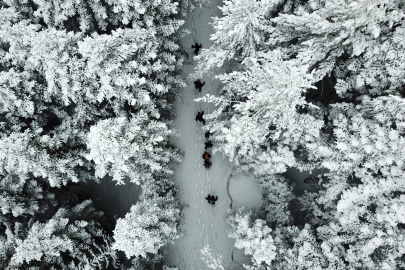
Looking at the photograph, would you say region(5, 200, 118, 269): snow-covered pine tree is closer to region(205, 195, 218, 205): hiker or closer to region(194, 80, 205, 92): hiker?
region(205, 195, 218, 205): hiker

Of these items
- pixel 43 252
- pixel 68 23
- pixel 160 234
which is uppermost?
pixel 68 23

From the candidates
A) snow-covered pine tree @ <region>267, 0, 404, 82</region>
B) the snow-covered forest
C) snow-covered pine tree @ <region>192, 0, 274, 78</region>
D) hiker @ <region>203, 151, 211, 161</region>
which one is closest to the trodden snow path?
hiker @ <region>203, 151, 211, 161</region>

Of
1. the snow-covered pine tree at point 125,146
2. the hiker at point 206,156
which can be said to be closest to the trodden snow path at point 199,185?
the hiker at point 206,156

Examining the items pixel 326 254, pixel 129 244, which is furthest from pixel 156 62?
pixel 326 254

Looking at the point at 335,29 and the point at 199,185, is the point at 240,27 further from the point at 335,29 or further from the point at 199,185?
the point at 199,185

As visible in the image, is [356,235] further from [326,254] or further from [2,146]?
[2,146]

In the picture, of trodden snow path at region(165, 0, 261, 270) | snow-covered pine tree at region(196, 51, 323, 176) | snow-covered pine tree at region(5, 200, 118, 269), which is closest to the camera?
snow-covered pine tree at region(196, 51, 323, 176)

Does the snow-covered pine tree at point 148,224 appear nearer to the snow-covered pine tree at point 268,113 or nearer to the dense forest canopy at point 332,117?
the dense forest canopy at point 332,117

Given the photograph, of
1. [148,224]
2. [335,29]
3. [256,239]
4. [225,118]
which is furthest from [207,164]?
[335,29]
